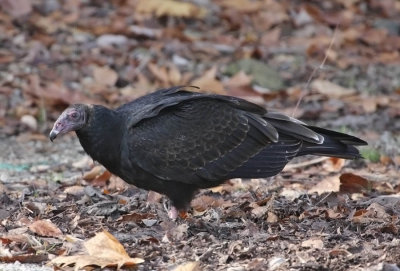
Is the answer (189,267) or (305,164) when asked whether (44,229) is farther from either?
(305,164)

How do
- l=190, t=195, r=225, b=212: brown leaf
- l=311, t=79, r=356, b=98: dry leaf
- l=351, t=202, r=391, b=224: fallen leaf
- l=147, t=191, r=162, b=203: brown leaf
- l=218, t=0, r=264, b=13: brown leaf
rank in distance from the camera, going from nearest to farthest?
l=351, t=202, r=391, b=224: fallen leaf
l=190, t=195, r=225, b=212: brown leaf
l=147, t=191, r=162, b=203: brown leaf
l=311, t=79, r=356, b=98: dry leaf
l=218, t=0, r=264, b=13: brown leaf

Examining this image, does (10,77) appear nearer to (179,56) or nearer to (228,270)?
(179,56)

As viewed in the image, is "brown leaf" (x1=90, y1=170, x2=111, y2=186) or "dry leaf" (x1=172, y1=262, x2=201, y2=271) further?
"brown leaf" (x1=90, y1=170, x2=111, y2=186)

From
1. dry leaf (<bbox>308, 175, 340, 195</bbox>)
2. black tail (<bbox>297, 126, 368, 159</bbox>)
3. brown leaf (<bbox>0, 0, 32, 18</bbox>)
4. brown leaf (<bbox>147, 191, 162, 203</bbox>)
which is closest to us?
black tail (<bbox>297, 126, 368, 159</bbox>)

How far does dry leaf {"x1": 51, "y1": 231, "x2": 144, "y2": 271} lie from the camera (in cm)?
468

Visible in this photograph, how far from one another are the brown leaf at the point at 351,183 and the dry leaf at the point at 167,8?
503 centimetres

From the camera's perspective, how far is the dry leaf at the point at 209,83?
9461 mm

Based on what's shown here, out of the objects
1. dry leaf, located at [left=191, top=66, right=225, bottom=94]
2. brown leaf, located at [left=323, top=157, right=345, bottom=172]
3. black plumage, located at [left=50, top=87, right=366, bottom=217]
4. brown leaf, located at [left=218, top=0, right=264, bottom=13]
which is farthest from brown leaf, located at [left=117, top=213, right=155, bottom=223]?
brown leaf, located at [left=218, top=0, right=264, bottom=13]

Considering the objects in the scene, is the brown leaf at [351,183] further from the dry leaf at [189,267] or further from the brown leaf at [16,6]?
the brown leaf at [16,6]

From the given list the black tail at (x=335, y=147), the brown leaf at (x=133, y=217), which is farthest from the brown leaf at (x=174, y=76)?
the brown leaf at (x=133, y=217)

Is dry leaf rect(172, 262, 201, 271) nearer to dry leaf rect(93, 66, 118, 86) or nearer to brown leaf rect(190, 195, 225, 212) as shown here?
brown leaf rect(190, 195, 225, 212)

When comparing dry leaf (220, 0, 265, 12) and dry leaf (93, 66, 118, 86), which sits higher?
dry leaf (220, 0, 265, 12)

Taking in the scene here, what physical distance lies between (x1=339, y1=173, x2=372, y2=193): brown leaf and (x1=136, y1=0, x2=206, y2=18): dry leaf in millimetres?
5033

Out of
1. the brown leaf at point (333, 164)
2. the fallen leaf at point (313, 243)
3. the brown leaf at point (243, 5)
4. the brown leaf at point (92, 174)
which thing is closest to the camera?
the fallen leaf at point (313, 243)
